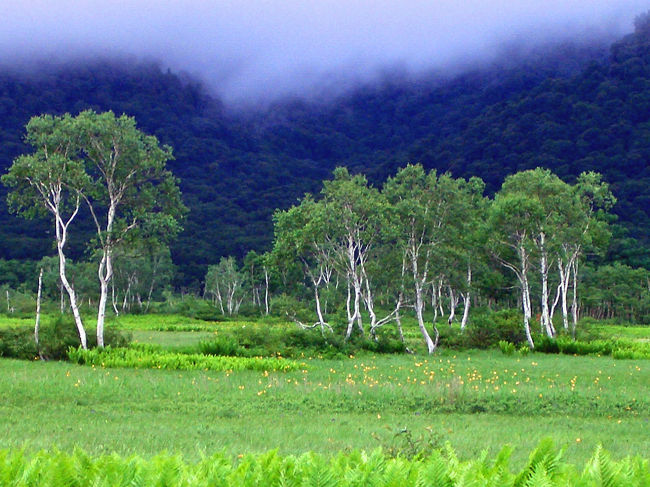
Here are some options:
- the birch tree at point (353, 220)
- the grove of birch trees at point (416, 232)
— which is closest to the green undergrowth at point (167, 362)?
the birch tree at point (353, 220)

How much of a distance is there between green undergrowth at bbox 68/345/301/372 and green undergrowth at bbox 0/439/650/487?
15045 mm

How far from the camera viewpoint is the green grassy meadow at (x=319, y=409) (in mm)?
9055

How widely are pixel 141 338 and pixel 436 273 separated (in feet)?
52.4

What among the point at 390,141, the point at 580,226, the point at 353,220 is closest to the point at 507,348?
the point at 580,226

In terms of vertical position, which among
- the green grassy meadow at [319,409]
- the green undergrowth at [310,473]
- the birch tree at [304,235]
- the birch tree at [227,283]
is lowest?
the green grassy meadow at [319,409]

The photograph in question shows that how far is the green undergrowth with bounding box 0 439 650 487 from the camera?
3713mm

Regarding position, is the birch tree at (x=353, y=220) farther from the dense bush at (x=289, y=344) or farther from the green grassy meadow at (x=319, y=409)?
the green grassy meadow at (x=319, y=409)

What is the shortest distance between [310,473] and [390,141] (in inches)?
7154

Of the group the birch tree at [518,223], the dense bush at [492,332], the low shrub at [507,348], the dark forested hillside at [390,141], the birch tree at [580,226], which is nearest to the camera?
the low shrub at [507,348]

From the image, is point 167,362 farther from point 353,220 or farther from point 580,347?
point 580,347

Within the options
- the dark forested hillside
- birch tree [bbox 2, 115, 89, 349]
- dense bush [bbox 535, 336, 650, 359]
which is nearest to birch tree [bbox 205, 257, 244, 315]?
the dark forested hillside

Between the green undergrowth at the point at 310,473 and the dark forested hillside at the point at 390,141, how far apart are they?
250 ft

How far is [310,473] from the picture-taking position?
12.5 feet

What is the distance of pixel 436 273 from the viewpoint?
2903 centimetres
